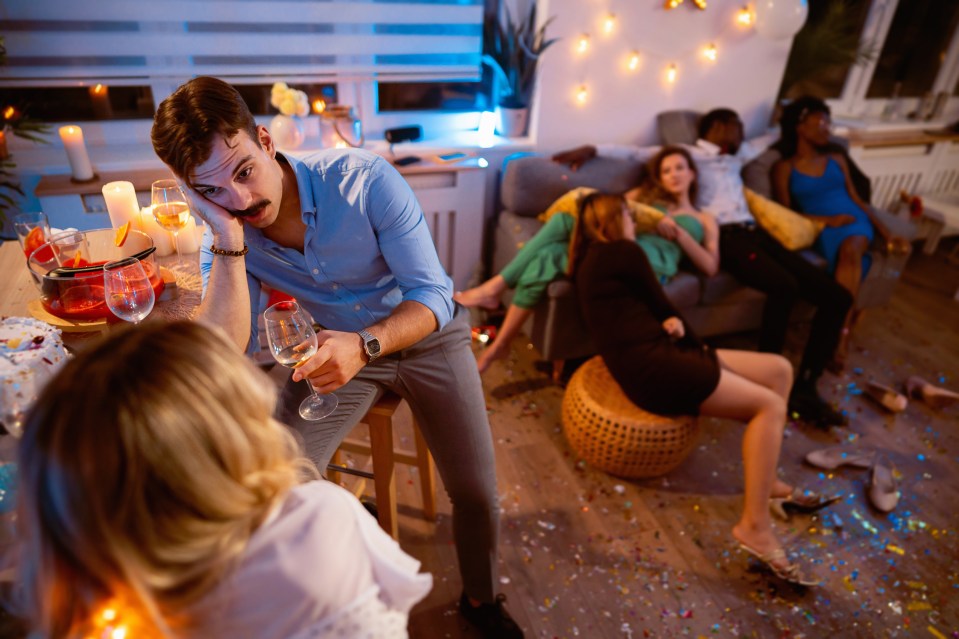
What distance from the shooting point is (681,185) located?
A: 2.79 meters

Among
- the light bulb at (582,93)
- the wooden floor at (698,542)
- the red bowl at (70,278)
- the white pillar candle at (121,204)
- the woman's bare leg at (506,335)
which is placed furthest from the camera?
the light bulb at (582,93)

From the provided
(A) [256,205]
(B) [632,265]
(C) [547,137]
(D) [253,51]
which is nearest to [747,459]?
(B) [632,265]

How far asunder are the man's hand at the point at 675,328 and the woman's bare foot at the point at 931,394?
144cm

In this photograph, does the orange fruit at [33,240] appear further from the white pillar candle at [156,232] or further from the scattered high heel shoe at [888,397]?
the scattered high heel shoe at [888,397]

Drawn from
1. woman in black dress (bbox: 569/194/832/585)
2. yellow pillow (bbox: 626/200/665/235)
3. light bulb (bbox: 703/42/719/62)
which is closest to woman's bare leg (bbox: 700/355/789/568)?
woman in black dress (bbox: 569/194/832/585)

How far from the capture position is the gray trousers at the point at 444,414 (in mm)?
1371

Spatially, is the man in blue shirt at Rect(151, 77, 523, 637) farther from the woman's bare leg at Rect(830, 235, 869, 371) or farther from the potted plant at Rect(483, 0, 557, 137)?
the woman's bare leg at Rect(830, 235, 869, 371)

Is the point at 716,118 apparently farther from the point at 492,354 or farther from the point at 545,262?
the point at 492,354

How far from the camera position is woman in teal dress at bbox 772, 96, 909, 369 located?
2.81 metres

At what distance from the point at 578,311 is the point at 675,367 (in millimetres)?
629

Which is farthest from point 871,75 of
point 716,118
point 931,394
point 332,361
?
point 332,361

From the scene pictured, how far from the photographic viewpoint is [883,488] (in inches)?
82.0

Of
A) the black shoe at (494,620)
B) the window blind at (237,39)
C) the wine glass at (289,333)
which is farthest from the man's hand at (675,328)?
the window blind at (237,39)

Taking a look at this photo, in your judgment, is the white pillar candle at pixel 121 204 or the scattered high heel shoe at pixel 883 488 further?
the scattered high heel shoe at pixel 883 488
